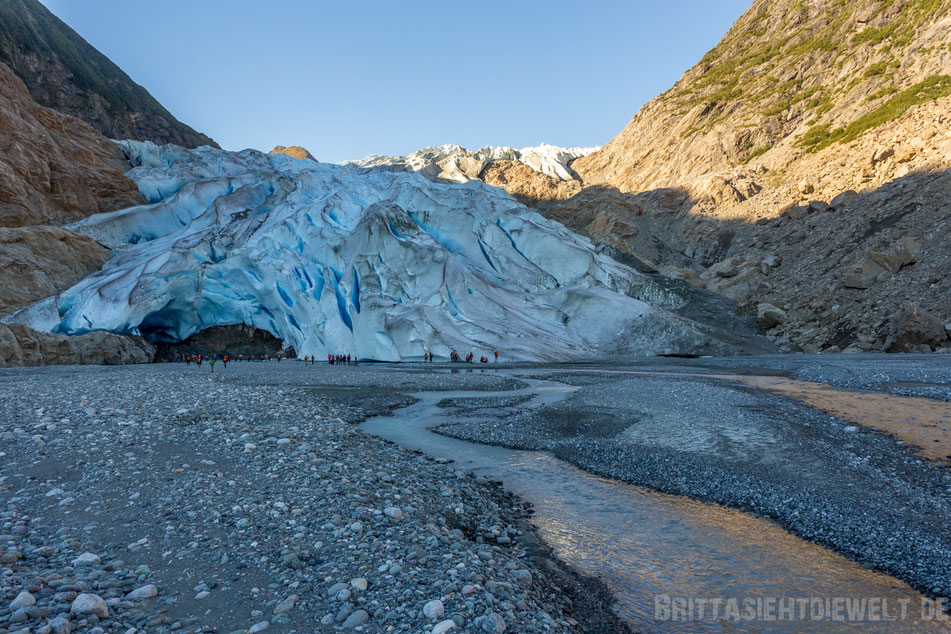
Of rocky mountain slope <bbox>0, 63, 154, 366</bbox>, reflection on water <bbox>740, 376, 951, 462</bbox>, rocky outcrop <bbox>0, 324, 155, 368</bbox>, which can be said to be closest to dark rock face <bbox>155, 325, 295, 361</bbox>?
rocky mountain slope <bbox>0, 63, 154, 366</bbox>

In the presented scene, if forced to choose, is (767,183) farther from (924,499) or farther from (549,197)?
(924,499)

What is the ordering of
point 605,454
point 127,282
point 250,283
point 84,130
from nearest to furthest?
point 605,454 < point 127,282 < point 250,283 < point 84,130

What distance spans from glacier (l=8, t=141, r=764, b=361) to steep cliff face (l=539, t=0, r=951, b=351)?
680cm

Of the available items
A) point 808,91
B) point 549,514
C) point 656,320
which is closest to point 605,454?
point 549,514

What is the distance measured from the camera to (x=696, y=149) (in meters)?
52.5

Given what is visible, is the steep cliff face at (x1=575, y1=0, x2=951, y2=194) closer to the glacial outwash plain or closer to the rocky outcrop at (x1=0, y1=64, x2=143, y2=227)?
the glacial outwash plain

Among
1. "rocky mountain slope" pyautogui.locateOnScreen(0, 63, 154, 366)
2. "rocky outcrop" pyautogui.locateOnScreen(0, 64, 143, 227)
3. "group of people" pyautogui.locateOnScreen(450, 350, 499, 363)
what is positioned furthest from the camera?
"rocky outcrop" pyautogui.locateOnScreen(0, 64, 143, 227)

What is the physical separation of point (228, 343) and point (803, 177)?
46879 mm

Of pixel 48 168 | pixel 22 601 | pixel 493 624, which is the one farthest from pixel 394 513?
pixel 48 168

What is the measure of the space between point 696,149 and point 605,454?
53.1 m

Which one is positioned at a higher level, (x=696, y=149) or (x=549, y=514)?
(x=696, y=149)

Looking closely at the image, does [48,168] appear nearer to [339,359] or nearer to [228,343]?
[228,343]

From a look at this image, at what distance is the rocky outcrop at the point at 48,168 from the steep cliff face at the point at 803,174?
42785mm

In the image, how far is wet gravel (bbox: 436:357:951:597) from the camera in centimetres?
554
